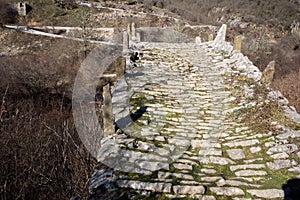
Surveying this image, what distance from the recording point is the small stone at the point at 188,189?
9.55ft

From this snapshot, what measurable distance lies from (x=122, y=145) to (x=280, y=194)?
2185mm

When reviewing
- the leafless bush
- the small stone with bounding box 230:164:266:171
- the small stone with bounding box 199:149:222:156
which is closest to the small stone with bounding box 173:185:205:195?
the small stone with bounding box 230:164:266:171

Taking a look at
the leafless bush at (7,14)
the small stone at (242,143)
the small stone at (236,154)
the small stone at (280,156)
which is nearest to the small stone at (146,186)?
the small stone at (236,154)

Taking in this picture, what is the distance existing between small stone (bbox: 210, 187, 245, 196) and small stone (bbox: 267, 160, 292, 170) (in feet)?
2.39

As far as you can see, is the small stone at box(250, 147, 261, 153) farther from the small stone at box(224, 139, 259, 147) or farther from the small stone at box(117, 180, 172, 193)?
the small stone at box(117, 180, 172, 193)

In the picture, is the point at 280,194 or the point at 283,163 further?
the point at 283,163

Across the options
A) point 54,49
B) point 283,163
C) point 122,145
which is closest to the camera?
point 283,163

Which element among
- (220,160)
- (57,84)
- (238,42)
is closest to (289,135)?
(220,160)

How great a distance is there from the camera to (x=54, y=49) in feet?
78.4

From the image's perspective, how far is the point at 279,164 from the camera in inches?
132

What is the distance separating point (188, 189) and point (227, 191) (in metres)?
0.45

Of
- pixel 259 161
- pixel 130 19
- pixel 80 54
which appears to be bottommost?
pixel 80 54

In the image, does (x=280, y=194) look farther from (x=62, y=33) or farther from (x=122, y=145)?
(x=62, y=33)

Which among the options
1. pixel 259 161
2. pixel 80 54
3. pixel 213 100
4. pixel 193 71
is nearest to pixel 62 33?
pixel 80 54
